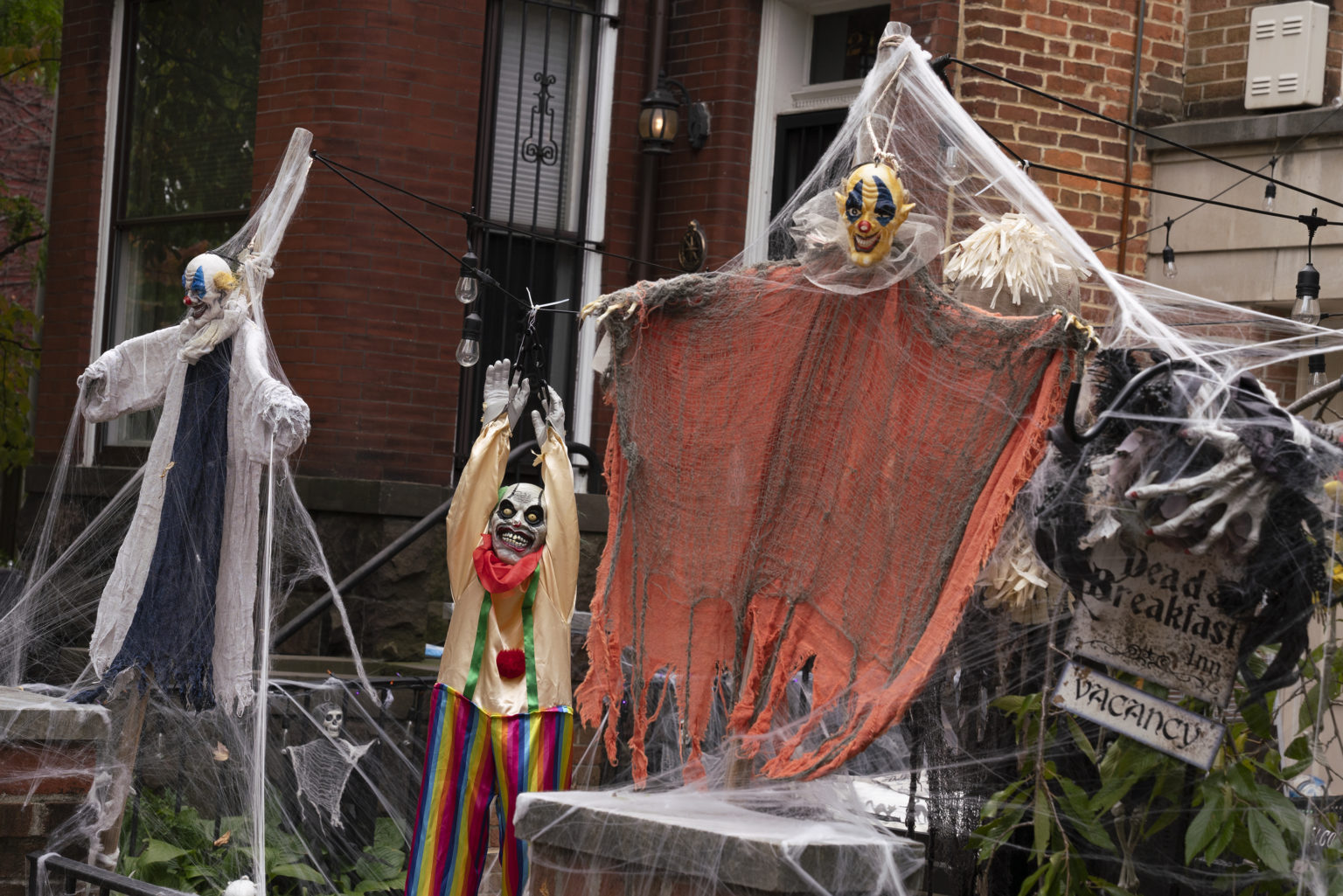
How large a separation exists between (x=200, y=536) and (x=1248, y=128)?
17.2ft

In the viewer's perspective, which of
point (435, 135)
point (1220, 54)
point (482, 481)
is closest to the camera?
point (482, 481)

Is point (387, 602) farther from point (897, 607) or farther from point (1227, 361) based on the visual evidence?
point (1227, 361)

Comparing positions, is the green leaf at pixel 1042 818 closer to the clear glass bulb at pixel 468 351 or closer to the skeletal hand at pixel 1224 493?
the skeletal hand at pixel 1224 493

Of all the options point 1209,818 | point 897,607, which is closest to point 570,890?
point 897,607

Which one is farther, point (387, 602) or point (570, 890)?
point (387, 602)

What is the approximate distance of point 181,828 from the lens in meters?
6.02

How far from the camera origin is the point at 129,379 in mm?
5516

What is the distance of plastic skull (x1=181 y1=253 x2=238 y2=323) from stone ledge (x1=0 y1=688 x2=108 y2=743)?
1.34 meters

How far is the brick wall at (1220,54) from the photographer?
25.0 feet

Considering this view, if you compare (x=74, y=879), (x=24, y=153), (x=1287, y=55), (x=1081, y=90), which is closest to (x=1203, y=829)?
(x=74, y=879)

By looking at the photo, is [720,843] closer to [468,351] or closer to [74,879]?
[74,879]

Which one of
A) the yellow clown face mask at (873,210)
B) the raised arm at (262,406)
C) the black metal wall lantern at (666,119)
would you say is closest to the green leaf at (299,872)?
the raised arm at (262,406)

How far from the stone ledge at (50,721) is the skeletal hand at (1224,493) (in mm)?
3538

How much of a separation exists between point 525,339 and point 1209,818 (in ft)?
9.28
